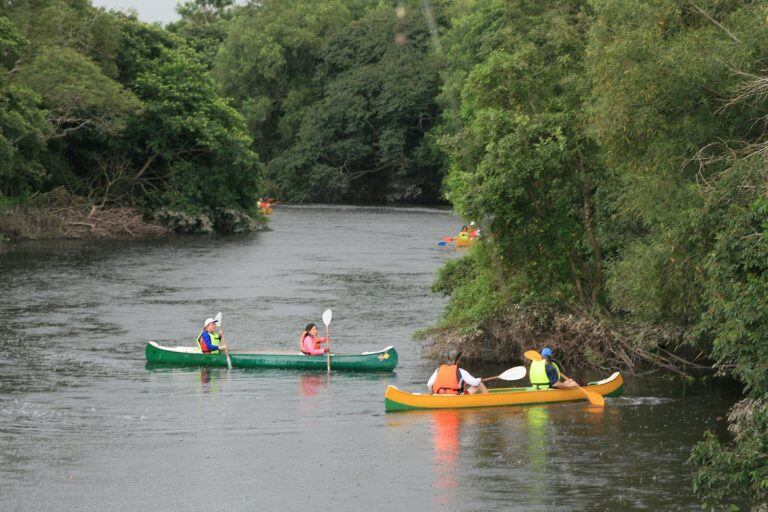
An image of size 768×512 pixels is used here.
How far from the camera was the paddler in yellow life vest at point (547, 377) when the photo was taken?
2600 cm

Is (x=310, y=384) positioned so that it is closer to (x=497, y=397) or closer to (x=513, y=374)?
(x=513, y=374)

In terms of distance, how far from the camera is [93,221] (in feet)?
209

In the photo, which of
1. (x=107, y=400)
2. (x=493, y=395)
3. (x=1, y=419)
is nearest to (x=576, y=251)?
(x=493, y=395)

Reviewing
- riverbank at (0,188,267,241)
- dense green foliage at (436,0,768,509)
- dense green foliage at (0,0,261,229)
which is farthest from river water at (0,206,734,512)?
dense green foliage at (0,0,261,229)

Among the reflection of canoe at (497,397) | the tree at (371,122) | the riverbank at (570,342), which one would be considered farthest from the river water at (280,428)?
the tree at (371,122)

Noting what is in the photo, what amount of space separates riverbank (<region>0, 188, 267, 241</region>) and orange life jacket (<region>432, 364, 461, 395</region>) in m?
37.0

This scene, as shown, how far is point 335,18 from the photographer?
10012 centimetres

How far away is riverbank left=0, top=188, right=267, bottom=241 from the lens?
6003 cm

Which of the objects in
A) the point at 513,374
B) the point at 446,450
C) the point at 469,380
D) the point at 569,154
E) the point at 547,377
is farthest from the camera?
the point at 569,154

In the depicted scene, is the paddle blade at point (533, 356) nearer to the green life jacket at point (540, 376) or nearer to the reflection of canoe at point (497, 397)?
the green life jacket at point (540, 376)

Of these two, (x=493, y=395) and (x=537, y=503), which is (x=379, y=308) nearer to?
(x=493, y=395)

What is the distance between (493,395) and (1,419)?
386 inches

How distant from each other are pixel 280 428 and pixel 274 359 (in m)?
6.32

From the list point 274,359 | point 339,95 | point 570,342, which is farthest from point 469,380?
point 339,95
